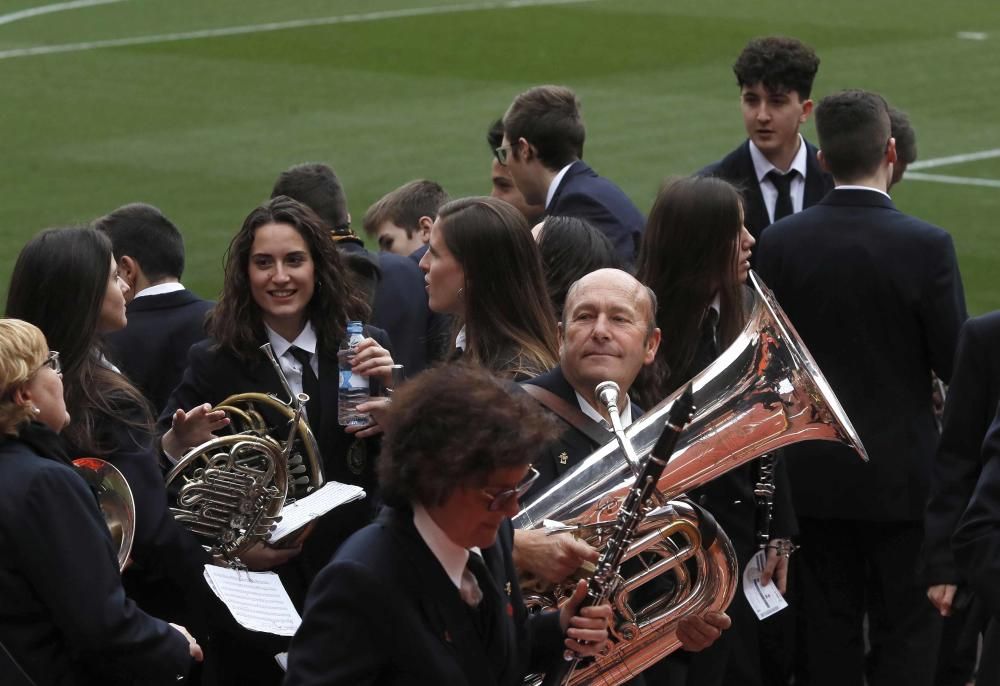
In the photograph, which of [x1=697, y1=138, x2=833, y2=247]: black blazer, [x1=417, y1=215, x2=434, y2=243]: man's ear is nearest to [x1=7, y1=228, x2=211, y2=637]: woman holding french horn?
[x1=417, y1=215, x2=434, y2=243]: man's ear

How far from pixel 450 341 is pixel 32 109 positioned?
686 inches

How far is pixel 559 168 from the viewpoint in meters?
8.84

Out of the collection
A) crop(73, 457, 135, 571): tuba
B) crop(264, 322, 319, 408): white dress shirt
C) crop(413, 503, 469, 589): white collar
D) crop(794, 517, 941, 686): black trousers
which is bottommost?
crop(794, 517, 941, 686): black trousers

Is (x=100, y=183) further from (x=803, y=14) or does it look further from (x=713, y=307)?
(x=803, y=14)

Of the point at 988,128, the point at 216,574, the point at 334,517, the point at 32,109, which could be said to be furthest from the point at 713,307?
the point at 32,109

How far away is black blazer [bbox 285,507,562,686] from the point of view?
3.96m

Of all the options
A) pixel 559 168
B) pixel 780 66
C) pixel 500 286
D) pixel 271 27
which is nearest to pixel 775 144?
pixel 780 66

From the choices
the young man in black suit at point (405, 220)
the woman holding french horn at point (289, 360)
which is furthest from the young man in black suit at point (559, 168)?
the woman holding french horn at point (289, 360)

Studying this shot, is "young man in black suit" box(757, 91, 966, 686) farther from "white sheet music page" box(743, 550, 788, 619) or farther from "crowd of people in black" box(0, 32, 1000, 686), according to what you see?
"white sheet music page" box(743, 550, 788, 619)

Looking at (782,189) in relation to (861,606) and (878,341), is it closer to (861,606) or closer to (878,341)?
(878,341)

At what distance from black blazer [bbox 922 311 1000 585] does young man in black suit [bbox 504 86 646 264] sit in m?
2.82

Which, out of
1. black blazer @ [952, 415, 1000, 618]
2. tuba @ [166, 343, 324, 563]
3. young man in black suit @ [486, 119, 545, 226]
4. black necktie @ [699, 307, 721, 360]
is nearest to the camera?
black blazer @ [952, 415, 1000, 618]

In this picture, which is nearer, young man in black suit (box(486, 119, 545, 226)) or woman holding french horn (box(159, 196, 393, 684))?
woman holding french horn (box(159, 196, 393, 684))

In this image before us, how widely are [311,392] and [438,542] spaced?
83.9 inches
